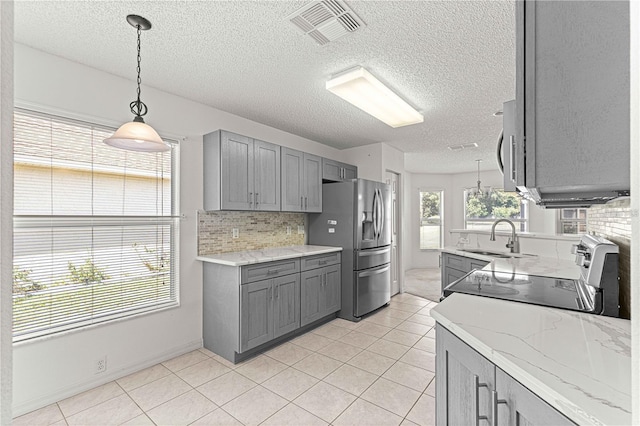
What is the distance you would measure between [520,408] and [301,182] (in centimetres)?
342

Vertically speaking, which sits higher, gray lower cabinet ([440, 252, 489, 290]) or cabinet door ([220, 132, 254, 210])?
cabinet door ([220, 132, 254, 210])

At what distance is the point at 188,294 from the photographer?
313cm

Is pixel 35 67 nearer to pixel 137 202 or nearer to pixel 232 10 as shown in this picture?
pixel 137 202

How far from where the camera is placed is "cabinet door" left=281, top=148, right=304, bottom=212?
3800 millimetres

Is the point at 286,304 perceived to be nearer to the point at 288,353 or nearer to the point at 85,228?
the point at 288,353

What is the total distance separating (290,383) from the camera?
248 cm

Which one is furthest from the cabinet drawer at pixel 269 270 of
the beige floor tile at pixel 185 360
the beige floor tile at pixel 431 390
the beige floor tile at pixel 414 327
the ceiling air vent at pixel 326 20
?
the ceiling air vent at pixel 326 20

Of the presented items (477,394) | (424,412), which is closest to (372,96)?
(477,394)

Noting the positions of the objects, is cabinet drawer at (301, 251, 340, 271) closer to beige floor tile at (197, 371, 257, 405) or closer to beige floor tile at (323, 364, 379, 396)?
beige floor tile at (323, 364, 379, 396)

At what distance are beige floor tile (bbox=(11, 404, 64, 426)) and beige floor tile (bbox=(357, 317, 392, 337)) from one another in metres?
2.79

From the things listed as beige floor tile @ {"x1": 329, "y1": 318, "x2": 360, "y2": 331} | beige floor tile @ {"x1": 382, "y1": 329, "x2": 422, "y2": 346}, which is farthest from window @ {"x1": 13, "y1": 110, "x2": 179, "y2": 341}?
beige floor tile @ {"x1": 382, "y1": 329, "x2": 422, "y2": 346}

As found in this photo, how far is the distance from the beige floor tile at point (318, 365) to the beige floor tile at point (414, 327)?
1.22 meters

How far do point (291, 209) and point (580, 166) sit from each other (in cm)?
326

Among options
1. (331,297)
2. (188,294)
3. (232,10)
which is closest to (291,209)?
(331,297)
